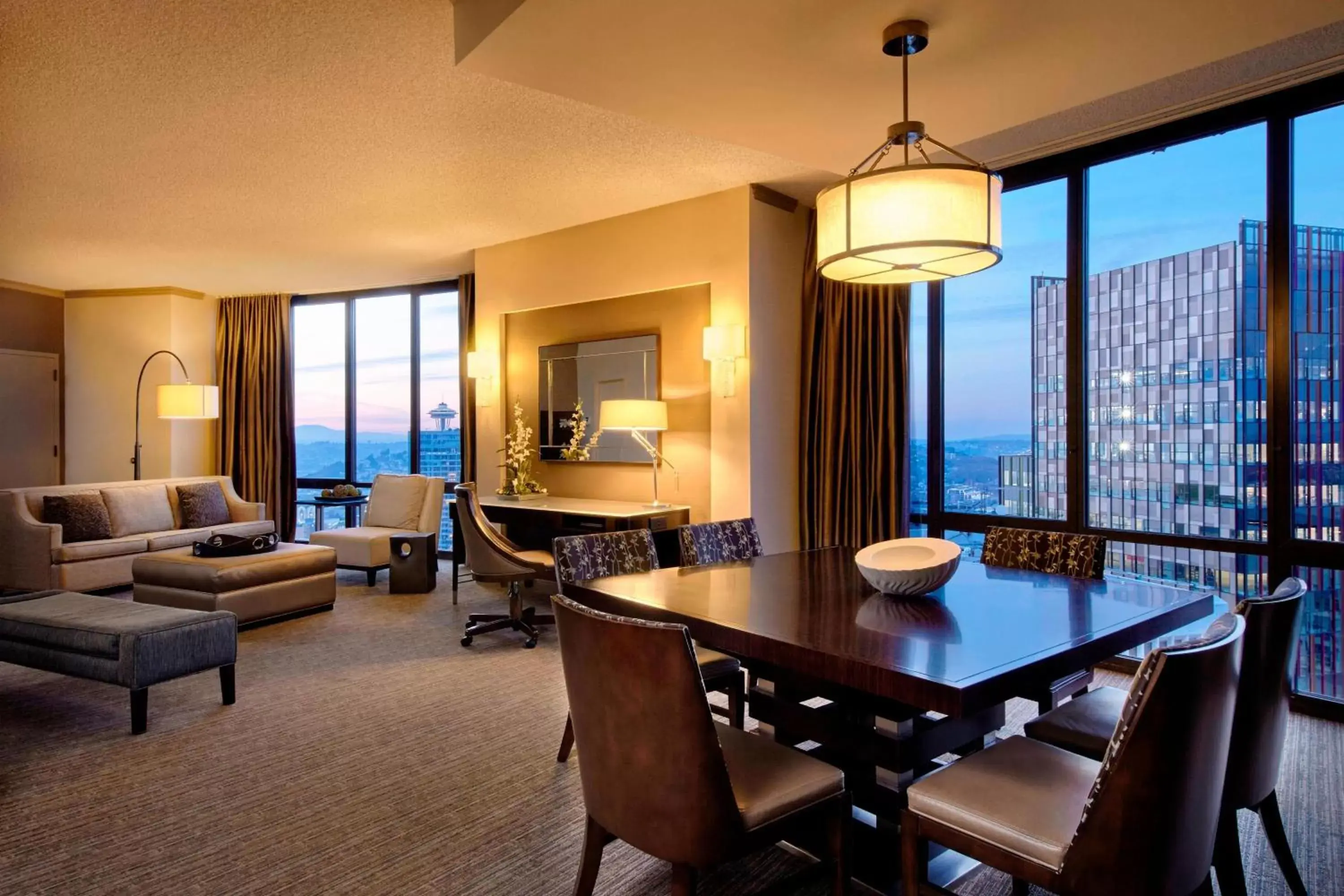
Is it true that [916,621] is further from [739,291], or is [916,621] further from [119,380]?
[119,380]

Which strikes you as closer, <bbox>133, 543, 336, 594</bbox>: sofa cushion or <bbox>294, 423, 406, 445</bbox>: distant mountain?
Result: <bbox>133, 543, 336, 594</bbox>: sofa cushion

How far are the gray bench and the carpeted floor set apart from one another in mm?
212

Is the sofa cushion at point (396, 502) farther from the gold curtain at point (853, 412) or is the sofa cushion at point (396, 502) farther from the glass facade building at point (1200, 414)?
the glass facade building at point (1200, 414)

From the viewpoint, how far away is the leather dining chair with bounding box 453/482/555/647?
437 cm

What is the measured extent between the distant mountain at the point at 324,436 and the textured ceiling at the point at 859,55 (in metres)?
5.72

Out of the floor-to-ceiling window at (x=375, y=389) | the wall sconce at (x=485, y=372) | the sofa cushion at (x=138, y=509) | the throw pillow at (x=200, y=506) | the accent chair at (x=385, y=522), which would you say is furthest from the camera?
the floor-to-ceiling window at (x=375, y=389)

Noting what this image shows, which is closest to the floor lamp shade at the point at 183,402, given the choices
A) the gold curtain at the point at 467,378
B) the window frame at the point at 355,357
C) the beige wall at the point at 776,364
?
the window frame at the point at 355,357

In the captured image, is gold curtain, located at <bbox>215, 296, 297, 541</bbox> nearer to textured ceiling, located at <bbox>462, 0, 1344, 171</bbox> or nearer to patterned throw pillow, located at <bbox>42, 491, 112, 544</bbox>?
patterned throw pillow, located at <bbox>42, 491, 112, 544</bbox>

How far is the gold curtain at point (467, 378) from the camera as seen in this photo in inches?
277

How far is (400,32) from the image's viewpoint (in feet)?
9.94

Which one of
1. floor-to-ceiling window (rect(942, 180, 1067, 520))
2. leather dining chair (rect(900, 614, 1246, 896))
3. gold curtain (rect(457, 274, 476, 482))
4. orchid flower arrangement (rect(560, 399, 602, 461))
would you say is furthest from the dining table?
gold curtain (rect(457, 274, 476, 482))

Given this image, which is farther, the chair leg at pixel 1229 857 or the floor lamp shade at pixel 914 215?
the floor lamp shade at pixel 914 215

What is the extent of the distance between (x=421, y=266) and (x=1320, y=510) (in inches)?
262

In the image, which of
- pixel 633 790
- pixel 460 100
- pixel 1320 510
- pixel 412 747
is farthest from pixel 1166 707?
pixel 460 100
